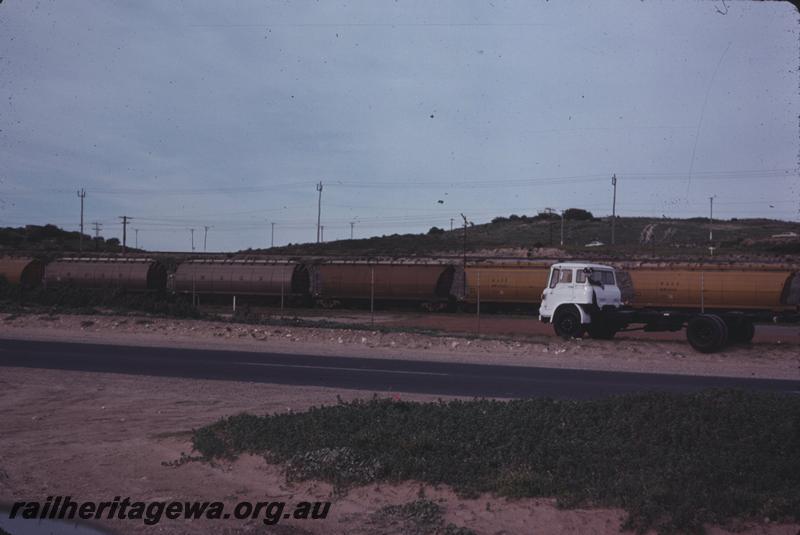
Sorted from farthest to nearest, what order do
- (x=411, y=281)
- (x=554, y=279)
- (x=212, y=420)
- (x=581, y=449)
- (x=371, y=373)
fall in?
(x=411, y=281)
(x=554, y=279)
(x=371, y=373)
(x=212, y=420)
(x=581, y=449)

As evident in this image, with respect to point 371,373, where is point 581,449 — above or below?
above

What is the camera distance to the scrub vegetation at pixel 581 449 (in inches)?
287

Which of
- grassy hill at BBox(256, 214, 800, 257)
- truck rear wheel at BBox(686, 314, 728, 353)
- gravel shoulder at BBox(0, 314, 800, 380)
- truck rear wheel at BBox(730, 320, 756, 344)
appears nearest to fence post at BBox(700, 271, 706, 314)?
gravel shoulder at BBox(0, 314, 800, 380)

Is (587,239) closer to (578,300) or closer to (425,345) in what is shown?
(578,300)

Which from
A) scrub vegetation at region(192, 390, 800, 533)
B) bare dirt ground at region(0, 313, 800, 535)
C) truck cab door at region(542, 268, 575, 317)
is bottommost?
bare dirt ground at region(0, 313, 800, 535)

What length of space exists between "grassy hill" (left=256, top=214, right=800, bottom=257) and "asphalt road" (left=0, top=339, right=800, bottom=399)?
4185 centimetres

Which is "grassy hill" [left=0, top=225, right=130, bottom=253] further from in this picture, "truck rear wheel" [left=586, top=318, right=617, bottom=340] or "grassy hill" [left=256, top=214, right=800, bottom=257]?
"truck rear wheel" [left=586, top=318, right=617, bottom=340]

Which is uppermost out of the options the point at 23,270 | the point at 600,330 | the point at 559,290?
the point at 23,270

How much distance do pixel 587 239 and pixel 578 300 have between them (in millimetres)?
73254

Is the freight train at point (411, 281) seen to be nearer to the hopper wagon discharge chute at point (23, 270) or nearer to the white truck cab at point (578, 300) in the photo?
the hopper wagon discharge chute at point (23, 270)

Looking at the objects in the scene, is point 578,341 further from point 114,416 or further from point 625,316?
point 114,416

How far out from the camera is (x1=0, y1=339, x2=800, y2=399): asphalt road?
663 inches

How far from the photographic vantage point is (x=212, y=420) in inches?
496

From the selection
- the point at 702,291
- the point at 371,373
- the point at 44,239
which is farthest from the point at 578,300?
the point at 44,239
